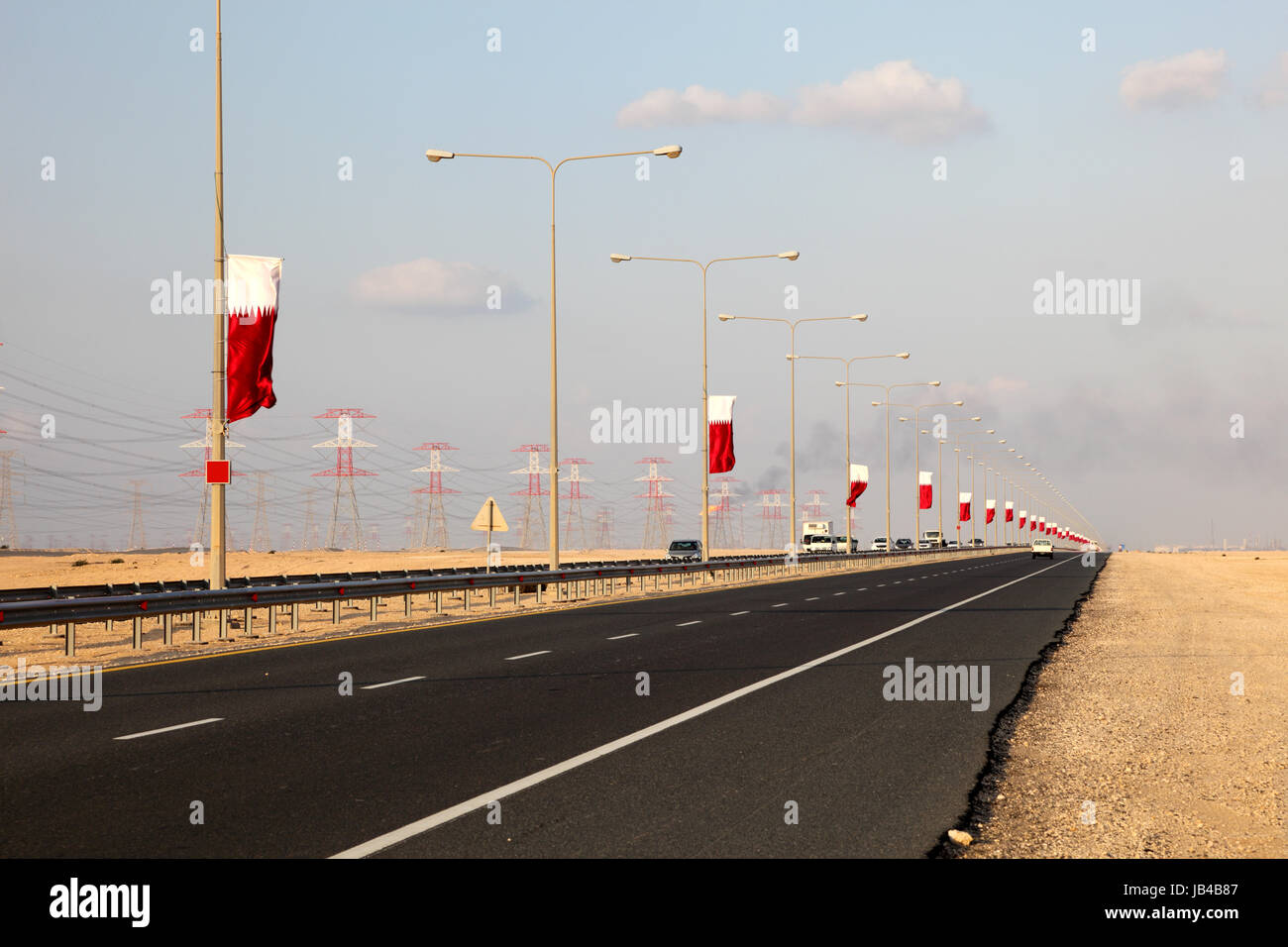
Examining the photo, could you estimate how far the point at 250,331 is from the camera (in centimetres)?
2405

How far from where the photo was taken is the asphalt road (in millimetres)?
7812

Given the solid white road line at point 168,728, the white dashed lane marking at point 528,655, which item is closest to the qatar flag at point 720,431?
the white dashed lane marking at point 528,655

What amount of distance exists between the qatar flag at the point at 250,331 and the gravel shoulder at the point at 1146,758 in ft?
46.3

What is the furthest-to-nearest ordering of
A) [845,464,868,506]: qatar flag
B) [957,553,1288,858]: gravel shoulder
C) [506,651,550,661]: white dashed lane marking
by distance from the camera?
[845,464,868,506]: qatar flag → [506,651,550,661]: white dashed lane marking → [957,553,1288,858]: gravel shoulder

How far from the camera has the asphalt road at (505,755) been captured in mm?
7812

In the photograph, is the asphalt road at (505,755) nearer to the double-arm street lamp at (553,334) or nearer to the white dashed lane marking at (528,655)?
the white dashed lane marking at (528,655)

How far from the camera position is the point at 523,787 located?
9312mm

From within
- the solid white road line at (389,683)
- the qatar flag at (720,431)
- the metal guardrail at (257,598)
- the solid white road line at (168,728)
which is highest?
the qatar flag at (720,431)

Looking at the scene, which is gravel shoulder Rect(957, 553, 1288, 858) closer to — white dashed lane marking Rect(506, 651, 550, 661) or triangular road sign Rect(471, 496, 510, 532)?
white dashed lane marking Rect(506, 651, 550, 661)

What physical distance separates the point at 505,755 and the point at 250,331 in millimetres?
15272

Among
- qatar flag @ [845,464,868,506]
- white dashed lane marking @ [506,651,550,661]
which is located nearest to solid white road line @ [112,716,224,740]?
white dashed lane marking @ [506,651,550,661]

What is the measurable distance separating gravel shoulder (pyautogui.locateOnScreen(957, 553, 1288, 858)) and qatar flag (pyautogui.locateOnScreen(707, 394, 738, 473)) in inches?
964
